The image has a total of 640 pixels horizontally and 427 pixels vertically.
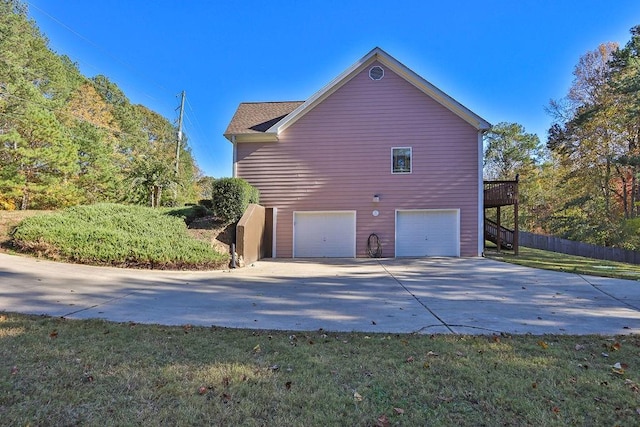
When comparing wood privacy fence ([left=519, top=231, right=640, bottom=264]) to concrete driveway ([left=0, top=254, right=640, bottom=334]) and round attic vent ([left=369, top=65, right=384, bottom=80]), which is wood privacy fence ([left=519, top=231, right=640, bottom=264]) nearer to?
concrete driveway ([left=0, top=254, right=640, bottom=334])

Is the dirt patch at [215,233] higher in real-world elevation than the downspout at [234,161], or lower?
lower

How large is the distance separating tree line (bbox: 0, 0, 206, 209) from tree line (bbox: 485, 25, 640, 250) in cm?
2471

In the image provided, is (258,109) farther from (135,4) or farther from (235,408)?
(235,408)

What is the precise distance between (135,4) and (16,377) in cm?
1502

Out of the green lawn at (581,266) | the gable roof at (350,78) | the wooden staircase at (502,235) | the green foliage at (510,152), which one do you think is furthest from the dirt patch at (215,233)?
the green foliage at (510,152)

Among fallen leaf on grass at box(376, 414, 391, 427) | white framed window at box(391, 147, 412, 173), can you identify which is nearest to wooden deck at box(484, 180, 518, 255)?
white framed window at box(391, 147, 412, 173)

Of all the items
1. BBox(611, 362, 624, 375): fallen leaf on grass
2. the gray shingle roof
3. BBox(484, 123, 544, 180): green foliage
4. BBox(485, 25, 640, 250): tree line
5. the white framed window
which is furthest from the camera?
BBox(484, 123, 544, 180): green foliage

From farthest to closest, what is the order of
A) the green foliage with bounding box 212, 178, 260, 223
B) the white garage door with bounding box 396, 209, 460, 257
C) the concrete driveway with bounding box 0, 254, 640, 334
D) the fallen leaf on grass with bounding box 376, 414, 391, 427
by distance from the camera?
the white garage door with bounding box 396, 209, 460, 257
the green foliage with bounding box 212, 178, 260, 223
the concrete driveway with bounding box 0, 254, 640, 334
the fallen leaf on grass with bounding box 376, 414, 391, 427

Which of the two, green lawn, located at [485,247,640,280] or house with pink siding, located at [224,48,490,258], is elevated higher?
house with pink siding, located at [224,48,490,258]

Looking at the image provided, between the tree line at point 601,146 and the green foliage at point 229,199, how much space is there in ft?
64.1

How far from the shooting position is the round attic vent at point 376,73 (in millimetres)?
13805

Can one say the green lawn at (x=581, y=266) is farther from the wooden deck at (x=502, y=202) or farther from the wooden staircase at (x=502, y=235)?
the wooden staircase at (x=502, y=235)

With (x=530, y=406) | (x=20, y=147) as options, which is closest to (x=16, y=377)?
(x=530, y=406)

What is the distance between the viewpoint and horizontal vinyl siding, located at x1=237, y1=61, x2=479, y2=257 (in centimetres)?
1345
